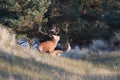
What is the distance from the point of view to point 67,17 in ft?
116

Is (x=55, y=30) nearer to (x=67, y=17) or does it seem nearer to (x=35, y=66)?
(x=67, y=17)

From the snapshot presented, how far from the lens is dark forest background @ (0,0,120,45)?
32.5 m

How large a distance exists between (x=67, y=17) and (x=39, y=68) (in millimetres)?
24703

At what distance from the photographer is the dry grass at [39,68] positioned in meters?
9.61

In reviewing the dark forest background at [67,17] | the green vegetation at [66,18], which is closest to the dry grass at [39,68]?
the green vegetation at [66,18]

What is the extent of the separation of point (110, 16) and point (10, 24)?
7.71m

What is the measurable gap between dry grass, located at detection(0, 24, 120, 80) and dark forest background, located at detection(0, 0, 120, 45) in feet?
60.4

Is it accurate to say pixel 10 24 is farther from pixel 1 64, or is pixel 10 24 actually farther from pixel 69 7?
pixel 1 64

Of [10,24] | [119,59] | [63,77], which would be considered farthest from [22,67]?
[10,24]

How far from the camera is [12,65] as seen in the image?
33.1ft

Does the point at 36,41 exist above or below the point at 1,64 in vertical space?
below

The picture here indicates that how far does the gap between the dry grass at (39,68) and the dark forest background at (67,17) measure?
18412 mm

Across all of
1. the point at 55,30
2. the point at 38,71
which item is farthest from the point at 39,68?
the point at 55,30

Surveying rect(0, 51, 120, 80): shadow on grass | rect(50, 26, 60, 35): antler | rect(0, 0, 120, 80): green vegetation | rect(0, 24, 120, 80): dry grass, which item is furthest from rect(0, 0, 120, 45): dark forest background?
rect(0, 51, 120, 80): shadow on grass
